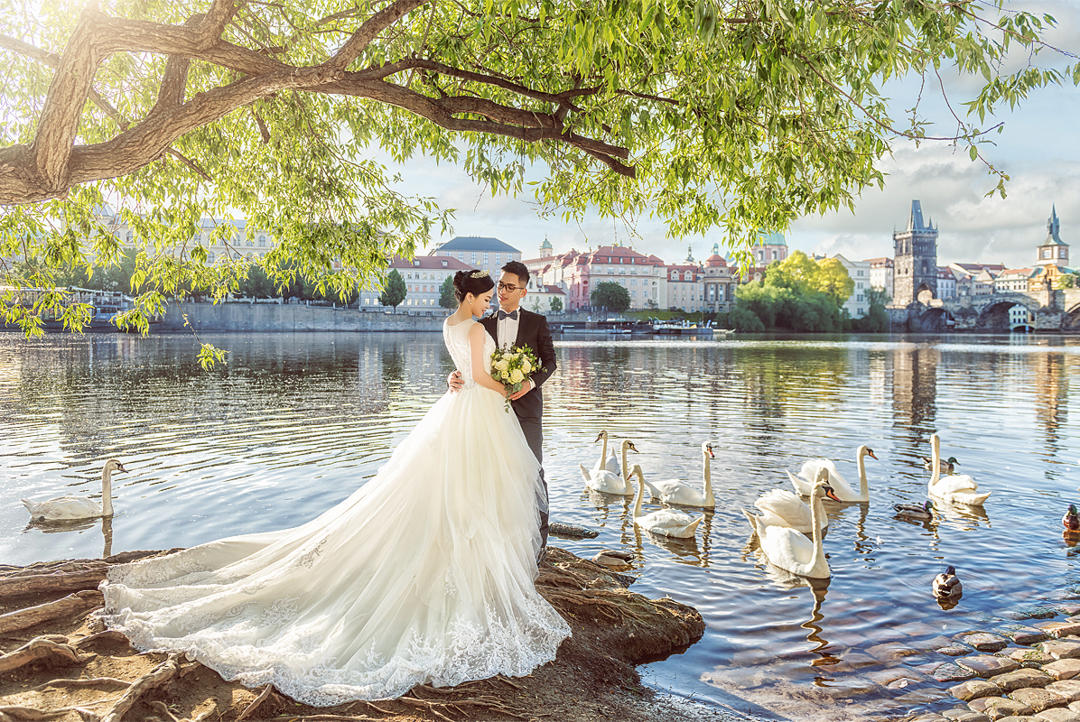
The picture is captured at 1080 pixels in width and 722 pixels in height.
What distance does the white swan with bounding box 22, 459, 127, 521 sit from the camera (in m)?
9.12

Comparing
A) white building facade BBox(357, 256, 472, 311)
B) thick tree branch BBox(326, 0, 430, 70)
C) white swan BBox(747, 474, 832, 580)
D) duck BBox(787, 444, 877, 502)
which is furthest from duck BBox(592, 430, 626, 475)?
white building facade BBox(357, 256, 472, 311)

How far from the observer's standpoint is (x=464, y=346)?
4.98 metres

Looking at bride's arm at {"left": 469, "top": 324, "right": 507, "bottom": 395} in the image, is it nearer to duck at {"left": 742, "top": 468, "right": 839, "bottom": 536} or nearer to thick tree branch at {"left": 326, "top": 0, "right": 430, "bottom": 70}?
thick tree branch at {"left": 326, "top": 0, "right": 430, "bottom": 70}

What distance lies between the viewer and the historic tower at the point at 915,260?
134875 mm

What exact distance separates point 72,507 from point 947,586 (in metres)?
9.86

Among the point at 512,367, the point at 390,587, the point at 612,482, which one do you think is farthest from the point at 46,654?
the point at 612,482

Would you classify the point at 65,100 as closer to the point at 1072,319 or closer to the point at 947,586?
the point at 947,586

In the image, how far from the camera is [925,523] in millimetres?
9219

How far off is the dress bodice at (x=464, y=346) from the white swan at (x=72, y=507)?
642 centimetres

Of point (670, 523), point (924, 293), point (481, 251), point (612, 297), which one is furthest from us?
point (481, 251)

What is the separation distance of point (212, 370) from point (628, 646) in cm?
2824

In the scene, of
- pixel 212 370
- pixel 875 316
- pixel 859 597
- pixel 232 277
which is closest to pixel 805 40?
pixel 859 597

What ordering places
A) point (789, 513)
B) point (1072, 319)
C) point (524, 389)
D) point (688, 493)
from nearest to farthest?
point (524, 389) → point (789, 513) → point (688, 493) → point (1072, 319)

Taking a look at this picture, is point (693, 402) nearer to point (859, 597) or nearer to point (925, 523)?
point (925, 523)
